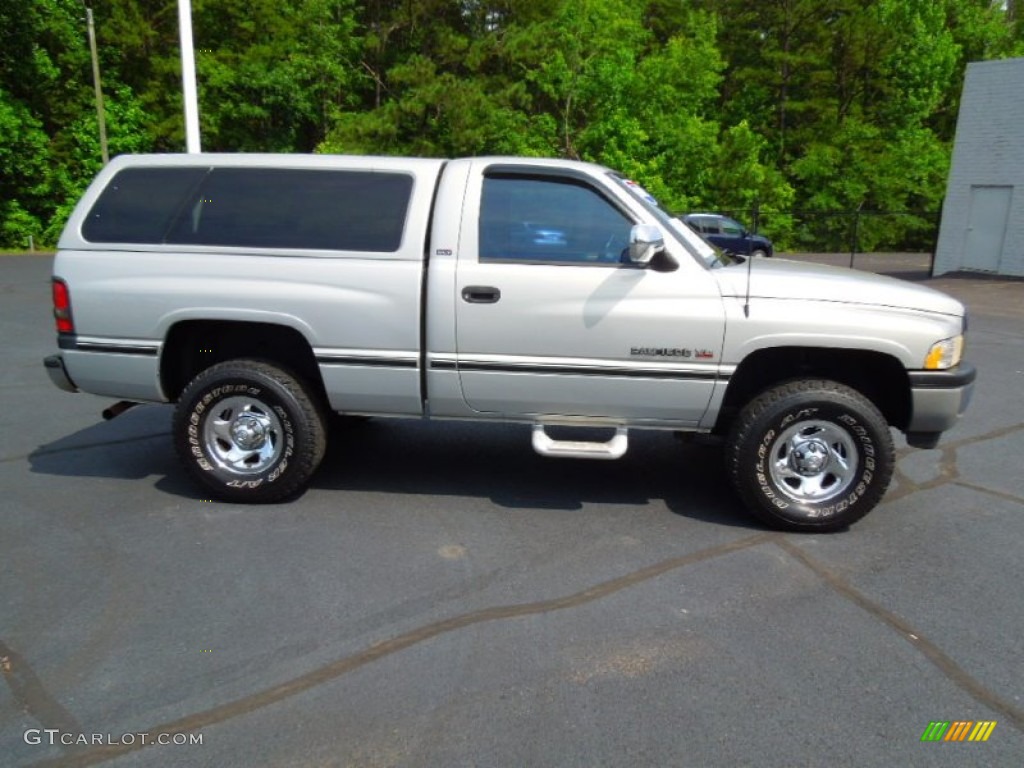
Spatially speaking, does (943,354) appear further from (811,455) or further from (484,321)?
(484,321)

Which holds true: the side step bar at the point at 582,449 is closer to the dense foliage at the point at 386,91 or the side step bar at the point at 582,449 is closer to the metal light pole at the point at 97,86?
the dense foliage at the point at 386,91

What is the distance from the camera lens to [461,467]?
17.7 ft

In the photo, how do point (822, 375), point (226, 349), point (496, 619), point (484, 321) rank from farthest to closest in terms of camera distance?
point (226, 349), point (822, 375), point (484, 321), point (496, 619)

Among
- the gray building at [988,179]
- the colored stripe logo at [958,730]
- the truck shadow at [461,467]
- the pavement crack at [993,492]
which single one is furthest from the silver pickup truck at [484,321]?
the gray building at [988,179]

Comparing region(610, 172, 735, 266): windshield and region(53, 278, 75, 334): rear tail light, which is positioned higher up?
region(610, 172, 735, 266): windshield

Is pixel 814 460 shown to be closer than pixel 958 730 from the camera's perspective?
No

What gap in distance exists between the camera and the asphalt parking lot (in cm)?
265

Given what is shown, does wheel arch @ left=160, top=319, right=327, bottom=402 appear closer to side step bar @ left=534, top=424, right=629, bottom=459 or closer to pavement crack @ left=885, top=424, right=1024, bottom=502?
side step bar @ left=534, top=424, right=629, bottom=459

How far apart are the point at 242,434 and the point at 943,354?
3.96m

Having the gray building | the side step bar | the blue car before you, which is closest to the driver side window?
the side step bar

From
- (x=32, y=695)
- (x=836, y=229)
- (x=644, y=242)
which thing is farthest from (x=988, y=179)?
(x=32, y=695)

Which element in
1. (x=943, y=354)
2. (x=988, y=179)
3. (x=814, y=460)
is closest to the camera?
(x=943, y=354)

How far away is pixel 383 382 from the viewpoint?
442cm

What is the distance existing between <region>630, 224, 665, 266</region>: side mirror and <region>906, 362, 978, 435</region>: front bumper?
155cm
